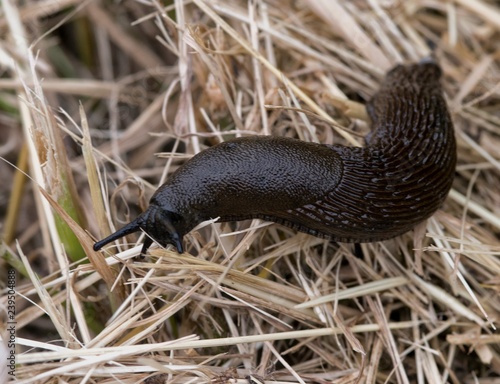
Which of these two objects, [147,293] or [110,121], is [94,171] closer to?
[147,293]

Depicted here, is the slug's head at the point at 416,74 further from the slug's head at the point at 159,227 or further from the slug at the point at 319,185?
the slug's head at the point at 159,227

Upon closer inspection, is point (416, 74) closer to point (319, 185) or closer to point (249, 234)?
point (319, 185)

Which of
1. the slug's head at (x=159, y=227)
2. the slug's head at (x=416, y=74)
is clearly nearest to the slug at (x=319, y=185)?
the slug's head at (x=159, y=227)

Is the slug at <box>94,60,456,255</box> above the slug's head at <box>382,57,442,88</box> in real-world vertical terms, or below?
below

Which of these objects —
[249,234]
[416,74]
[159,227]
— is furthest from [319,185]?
[416,74]

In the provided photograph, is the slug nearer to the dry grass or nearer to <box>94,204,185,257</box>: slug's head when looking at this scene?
<box>94,204,185,257</box>: slug's head

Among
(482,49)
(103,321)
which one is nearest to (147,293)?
(103,321)

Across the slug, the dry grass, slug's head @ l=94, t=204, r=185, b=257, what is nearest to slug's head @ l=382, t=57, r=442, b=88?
the dry grass
